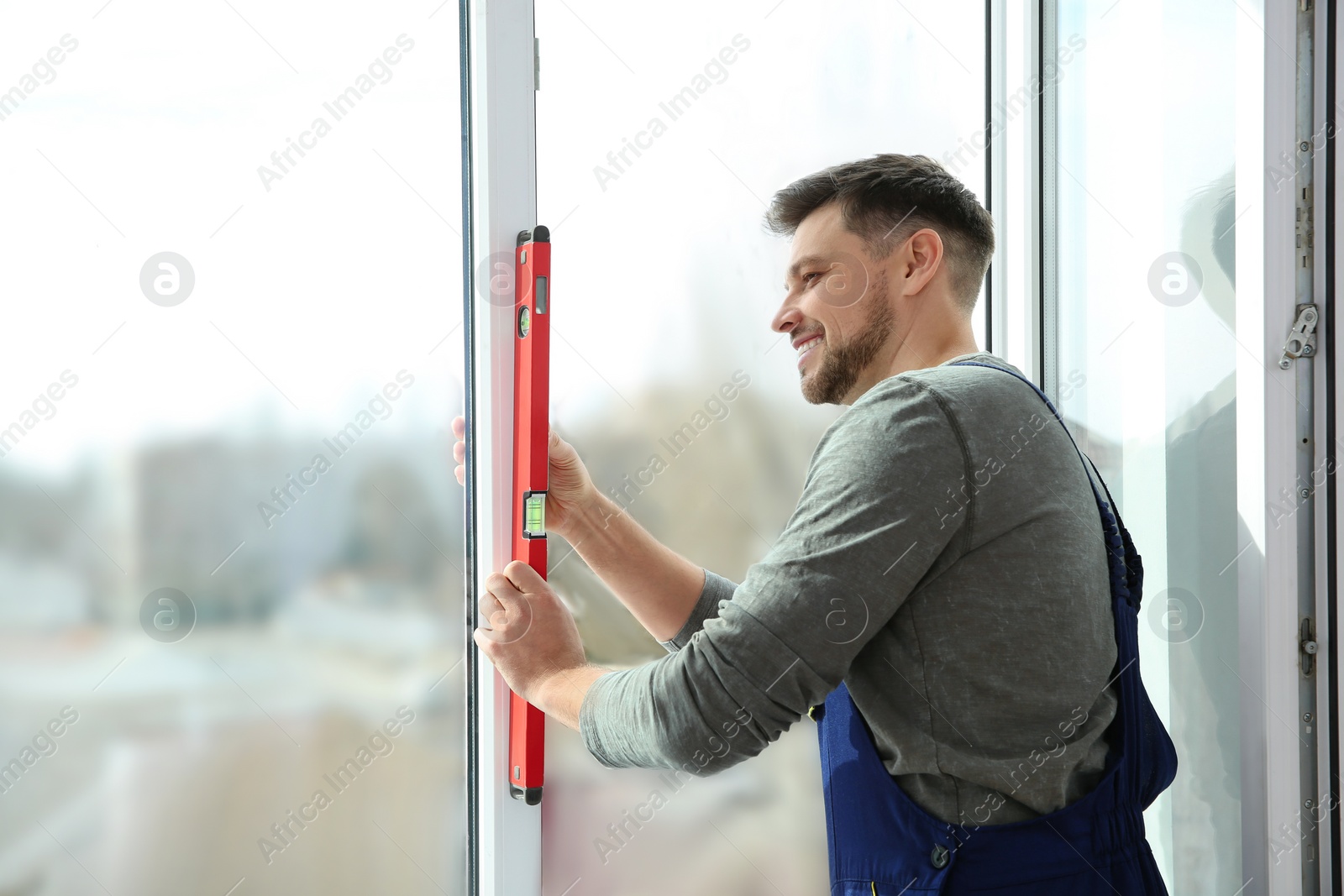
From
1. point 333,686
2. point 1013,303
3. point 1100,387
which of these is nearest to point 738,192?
point 1013,303

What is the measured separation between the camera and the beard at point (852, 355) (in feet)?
3.49

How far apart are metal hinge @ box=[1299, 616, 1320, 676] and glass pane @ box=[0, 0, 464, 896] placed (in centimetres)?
108

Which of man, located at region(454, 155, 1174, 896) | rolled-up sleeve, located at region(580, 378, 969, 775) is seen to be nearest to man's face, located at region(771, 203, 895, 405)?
man, located at region(454, 155, 1174, 896)

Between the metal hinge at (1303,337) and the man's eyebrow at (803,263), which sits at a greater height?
the man's eyebrow at (803,263)

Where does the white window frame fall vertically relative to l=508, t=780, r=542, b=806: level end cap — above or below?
above

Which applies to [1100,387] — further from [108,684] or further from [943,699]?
[108,684]

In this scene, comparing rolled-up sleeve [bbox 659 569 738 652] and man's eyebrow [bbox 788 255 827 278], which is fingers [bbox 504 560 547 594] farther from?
man's eyebrow [bbox 788 255 827 278]

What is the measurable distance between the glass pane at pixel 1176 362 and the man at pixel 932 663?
432mm

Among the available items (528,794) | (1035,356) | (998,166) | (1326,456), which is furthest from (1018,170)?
(528,794)

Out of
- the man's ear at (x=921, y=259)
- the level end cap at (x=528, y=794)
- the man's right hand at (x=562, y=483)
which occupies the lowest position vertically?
the level end cap at (x=528, y=794)

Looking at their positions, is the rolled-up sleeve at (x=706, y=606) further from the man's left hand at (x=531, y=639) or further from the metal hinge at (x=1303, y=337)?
the metal hinge at (x=1303, y=337)

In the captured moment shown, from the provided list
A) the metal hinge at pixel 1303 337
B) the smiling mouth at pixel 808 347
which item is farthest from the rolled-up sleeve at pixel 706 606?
the metal hinge at pixel 1303 337

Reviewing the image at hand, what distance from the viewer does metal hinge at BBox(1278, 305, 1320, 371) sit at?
47.8 inches

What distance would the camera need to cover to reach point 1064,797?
0.88m
